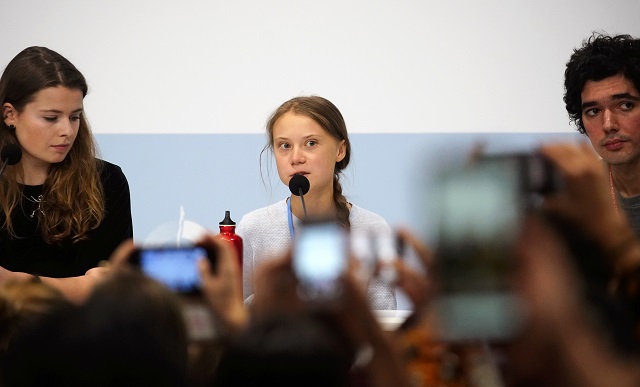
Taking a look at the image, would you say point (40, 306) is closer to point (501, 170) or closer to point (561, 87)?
point (501, 170)

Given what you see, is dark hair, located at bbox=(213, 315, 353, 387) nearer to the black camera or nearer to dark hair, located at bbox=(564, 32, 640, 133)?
the black camera

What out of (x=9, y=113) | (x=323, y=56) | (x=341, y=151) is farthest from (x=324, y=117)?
(x=9, y=113)

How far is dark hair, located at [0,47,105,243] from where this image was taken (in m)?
2.04

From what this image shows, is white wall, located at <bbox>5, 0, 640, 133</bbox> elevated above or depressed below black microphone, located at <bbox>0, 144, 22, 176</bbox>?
above

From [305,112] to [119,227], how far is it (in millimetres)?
637

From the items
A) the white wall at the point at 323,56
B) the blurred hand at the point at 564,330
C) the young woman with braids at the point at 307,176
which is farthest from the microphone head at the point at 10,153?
the blurred hand at the point at 564,330

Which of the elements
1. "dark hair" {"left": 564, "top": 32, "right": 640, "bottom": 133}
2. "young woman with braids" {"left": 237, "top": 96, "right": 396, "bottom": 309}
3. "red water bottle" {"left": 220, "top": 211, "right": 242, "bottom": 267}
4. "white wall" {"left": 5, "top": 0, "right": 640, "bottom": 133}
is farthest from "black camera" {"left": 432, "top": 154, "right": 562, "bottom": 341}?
"white wall" {"left": 5, "top": 0, "right": 640, "bottom": 133}

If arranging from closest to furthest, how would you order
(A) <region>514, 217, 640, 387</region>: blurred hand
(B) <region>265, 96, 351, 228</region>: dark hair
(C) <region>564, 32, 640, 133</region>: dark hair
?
(A) <region>514, 217, 640, 387</region>: blurred hand < (C) <region>564, 32, 640, 133</region>: dark hair < (B) <region>265, 96, 351, 228</region>: dark hair

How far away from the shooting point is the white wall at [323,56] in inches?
119

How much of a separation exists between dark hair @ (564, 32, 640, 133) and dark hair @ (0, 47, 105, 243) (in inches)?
51.2

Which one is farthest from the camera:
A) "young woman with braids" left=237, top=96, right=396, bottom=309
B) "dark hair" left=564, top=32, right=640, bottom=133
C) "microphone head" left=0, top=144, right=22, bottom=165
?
"young woman with braids" left=237, top=96, right=396, bottom=309

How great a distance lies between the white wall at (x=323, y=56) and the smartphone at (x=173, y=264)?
2156mm

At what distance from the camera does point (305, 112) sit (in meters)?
2.41

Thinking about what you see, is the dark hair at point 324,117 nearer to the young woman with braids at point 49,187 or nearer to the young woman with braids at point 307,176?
the young woman with braids at point 307,176
